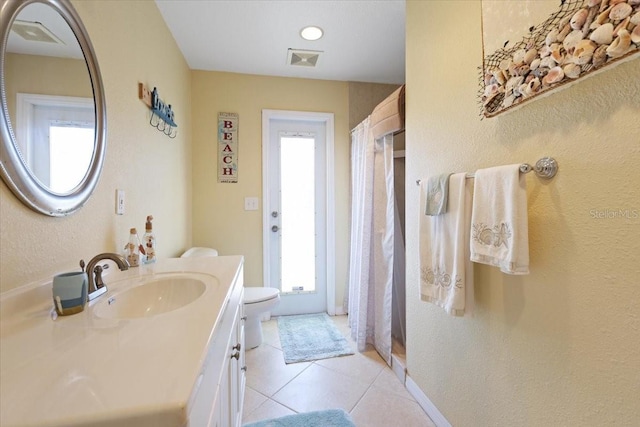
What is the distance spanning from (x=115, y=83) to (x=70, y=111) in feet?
1.15

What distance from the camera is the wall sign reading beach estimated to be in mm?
2594

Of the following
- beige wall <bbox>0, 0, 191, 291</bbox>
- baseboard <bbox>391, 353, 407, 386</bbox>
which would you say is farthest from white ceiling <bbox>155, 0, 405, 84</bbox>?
baseboard <bbox>391, 353, 407, 386</bbox>

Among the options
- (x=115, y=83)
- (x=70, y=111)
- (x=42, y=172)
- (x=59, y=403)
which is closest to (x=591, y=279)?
(x=59, y=403)

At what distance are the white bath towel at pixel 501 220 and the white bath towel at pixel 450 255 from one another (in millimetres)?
80

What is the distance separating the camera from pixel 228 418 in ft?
3.21

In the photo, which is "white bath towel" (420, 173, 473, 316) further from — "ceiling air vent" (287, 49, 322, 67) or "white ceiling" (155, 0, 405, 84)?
"ceiling air vent" (287, 49, 322, 67)

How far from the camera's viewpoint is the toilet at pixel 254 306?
206 cm

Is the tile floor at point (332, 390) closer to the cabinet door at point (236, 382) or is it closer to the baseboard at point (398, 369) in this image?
the baseboard at point (398, 369)

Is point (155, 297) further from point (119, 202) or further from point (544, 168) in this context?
point (544, 168)

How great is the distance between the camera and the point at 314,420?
145cm

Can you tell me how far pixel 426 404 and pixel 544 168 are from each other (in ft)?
4.45

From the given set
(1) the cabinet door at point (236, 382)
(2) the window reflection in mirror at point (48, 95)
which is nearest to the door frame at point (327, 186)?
(1) the cabinet door at point (236, 382)

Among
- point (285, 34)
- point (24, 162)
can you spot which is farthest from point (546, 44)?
point (285, 34)

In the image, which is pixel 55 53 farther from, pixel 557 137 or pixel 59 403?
pixel 557 137
